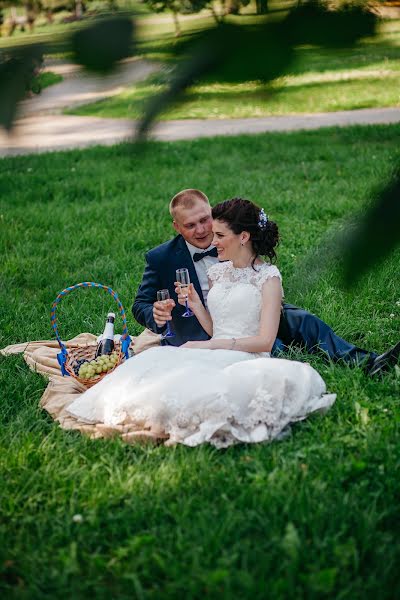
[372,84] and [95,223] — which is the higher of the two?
[372,84]

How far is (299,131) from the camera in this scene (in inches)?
333

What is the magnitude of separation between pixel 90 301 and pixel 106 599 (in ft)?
9.09

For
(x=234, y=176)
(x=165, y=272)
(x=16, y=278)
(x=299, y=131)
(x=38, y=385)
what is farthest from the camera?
(x=299, y=131)

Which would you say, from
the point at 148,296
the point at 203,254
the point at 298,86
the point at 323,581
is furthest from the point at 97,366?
the point at 298,86

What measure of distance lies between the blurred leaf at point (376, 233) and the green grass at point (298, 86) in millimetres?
157

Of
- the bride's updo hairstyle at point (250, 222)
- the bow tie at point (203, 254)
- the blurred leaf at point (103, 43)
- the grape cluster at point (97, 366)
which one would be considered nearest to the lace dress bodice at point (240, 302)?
the bride's updo hairstyle at point (250, 222)

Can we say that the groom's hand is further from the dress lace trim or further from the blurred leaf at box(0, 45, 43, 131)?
the blurred leaf at box(0, 45, 43, 131)

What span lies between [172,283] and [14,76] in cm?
307

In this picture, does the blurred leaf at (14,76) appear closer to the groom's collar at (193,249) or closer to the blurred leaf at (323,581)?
the blurred leaf at (323,581)

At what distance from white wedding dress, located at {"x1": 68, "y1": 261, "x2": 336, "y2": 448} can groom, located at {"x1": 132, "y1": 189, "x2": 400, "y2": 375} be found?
466 millimetres

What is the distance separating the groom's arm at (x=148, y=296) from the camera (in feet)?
12.4

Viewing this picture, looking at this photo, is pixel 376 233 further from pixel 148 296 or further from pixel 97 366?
pixel 148 296

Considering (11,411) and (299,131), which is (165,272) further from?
(299,131)

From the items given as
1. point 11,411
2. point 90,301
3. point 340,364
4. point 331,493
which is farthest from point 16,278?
point 331,493
